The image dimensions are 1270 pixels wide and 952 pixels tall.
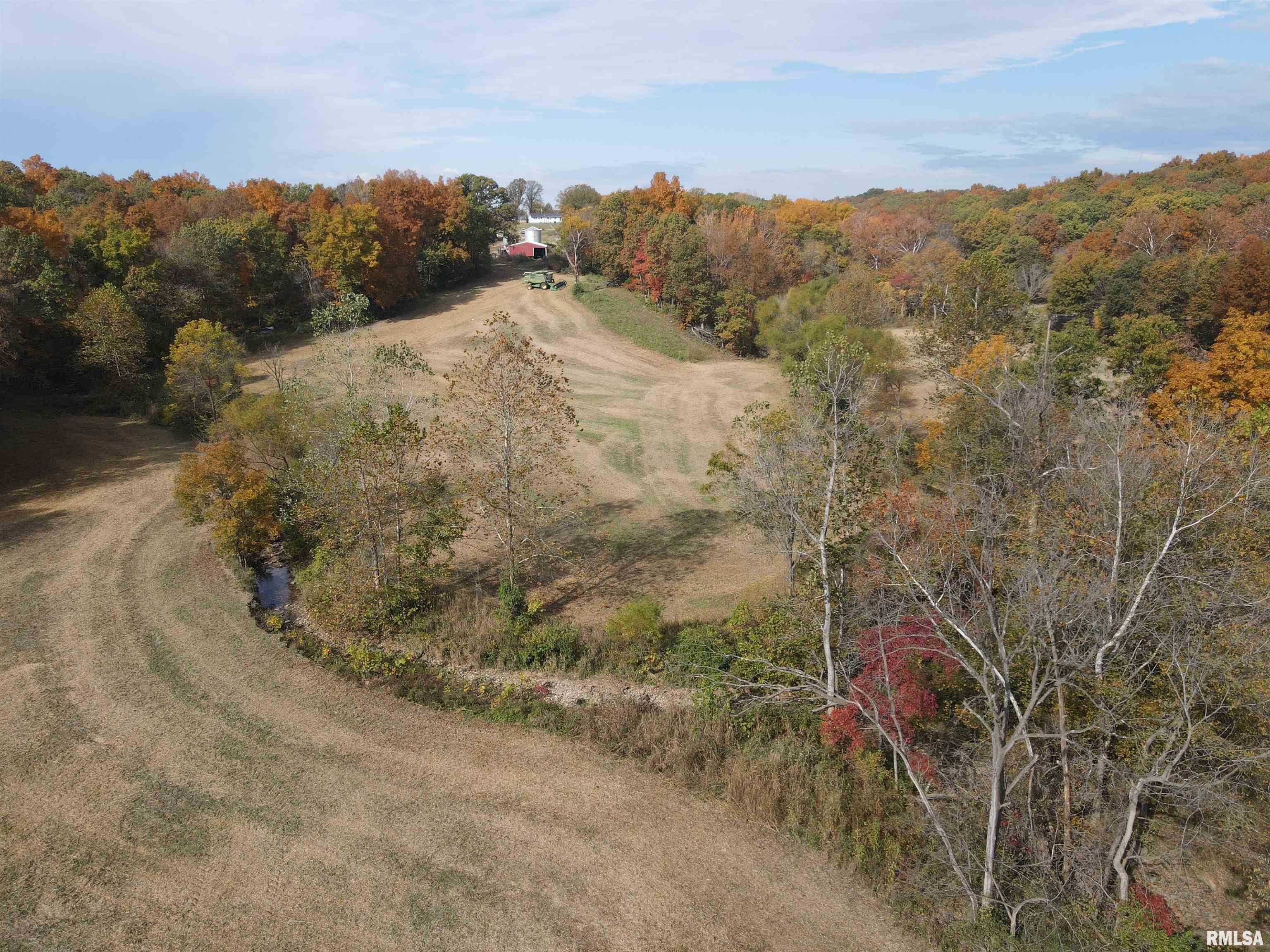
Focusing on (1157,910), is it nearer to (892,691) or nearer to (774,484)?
(892,691)

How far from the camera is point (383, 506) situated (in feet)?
66.9

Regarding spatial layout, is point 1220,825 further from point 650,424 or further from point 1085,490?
point 650,424

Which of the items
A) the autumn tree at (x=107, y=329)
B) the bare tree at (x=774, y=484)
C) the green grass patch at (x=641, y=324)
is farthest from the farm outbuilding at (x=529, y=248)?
the bare tree at (x=774, y=484)

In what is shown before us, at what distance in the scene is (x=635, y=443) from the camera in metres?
39.1

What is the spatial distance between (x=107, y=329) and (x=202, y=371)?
680 centimetres

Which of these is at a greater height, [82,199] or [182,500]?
[82,199]

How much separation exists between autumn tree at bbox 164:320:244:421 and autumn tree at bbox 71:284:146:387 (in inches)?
114

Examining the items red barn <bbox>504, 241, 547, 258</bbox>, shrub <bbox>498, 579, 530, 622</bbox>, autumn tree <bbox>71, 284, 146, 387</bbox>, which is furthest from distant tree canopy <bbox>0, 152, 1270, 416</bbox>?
shrub <bbox>498, 579, 530, 622</bbox>

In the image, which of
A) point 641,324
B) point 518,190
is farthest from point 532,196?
point 641,324

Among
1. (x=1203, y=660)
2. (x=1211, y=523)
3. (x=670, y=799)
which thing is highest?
(x=1211, y=523)

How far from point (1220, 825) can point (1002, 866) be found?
4987 mm

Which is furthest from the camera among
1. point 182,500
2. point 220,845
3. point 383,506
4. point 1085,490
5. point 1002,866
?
point 182,500

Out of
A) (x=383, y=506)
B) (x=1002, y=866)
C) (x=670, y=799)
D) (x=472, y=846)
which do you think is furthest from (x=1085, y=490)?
(x=383, y=506)

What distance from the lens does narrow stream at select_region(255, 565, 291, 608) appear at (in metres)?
23.1
